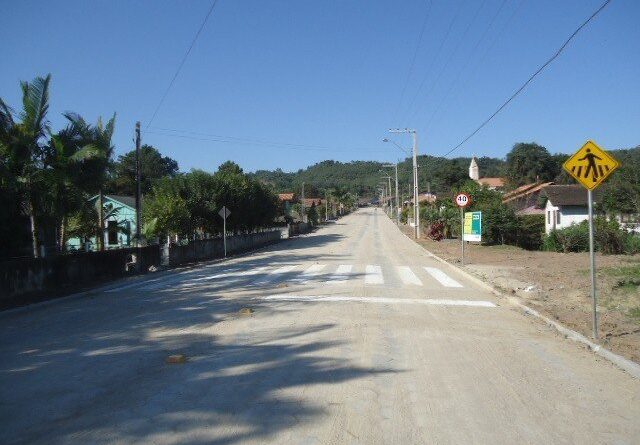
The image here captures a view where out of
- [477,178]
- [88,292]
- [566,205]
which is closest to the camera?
[88,292]

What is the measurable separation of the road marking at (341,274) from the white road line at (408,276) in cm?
186

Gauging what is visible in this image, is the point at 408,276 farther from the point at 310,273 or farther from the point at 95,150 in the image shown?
the point at 95,150

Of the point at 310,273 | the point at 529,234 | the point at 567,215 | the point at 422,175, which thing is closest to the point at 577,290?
the point at 310,273

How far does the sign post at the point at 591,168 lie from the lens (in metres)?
8.23

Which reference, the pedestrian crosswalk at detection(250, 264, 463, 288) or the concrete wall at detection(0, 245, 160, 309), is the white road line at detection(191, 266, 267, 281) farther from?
the concrete wall at detection(0, 245, 160, 309)

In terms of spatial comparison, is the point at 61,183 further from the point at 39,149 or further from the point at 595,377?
the point at 595,377

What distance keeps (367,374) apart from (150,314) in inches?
238

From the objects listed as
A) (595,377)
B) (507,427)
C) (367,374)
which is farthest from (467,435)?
(595,377)

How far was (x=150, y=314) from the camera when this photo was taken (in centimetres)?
1106

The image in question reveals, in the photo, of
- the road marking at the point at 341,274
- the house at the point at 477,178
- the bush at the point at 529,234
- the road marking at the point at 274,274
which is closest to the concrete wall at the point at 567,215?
the house at the point at 477,178

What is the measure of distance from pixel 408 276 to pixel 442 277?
117 centimetres

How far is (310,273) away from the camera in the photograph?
1944 centimetres

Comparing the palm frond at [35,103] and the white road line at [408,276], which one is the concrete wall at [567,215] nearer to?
the white road line at [408,276]

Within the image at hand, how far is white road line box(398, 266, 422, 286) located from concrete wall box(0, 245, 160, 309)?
10.2 meters
